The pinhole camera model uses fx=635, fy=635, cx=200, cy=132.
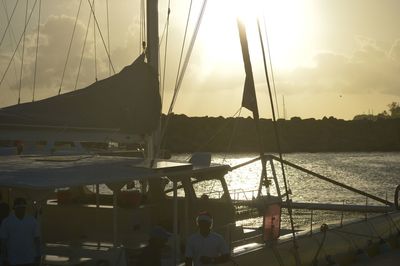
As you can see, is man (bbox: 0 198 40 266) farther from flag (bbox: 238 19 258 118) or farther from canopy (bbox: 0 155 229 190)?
flag (bbox: 238 19 258 118)

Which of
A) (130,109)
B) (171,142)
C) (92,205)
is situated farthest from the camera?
(171,142)

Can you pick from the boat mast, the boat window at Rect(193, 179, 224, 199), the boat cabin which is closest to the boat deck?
the boat window at Rect(193, 179, 224, 199)

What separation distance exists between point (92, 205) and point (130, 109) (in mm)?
2644

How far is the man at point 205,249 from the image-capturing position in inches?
341

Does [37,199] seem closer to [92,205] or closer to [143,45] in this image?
[92,205]

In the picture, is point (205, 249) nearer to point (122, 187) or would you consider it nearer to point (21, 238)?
point (122, 187)

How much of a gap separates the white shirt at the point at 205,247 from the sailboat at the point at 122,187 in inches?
44.0

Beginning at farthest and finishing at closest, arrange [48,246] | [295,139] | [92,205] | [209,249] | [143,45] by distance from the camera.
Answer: [295,139] → [143,45] → [92,205] → [48,246] → [209,249]

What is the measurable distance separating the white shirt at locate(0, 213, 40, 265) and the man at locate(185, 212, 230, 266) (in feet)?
7.01

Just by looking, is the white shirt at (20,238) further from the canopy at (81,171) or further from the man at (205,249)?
the man at (205,249)

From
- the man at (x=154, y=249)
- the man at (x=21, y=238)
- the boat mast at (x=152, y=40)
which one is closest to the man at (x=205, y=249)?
the man at (x=154, y=249)

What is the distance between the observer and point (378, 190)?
66625mm

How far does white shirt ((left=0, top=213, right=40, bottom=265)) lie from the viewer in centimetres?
866

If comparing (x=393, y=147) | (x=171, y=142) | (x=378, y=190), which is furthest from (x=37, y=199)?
(x=393, y=147)
